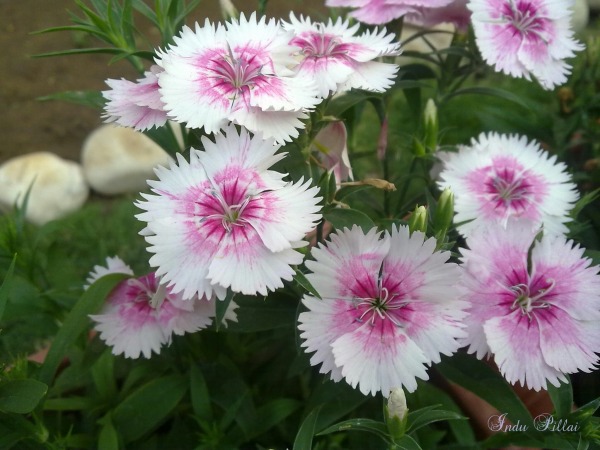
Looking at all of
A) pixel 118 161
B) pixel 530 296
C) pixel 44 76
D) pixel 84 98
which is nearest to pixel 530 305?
pixel 530 296

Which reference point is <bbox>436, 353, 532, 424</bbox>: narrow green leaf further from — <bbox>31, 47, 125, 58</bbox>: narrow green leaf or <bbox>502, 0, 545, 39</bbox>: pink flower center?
<bbox>31, 47, 125, 58</bbox>: narrow green leaf

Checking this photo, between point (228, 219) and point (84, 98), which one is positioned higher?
point (84, 98)

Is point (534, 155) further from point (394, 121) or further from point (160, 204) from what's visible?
point (394, 121)

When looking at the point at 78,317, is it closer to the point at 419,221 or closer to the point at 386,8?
the point at 419,221

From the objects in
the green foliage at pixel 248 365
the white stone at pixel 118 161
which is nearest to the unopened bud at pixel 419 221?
the green foliage at pixel 248 365

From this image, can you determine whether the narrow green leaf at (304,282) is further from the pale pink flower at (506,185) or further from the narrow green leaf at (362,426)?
the pale pink flower at (506,185)

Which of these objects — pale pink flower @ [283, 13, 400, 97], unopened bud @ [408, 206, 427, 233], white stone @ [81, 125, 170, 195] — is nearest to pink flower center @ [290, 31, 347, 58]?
pale pink flower @ [283, 13, 400, 97]
